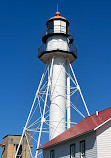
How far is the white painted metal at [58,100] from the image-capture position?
34.5 metres

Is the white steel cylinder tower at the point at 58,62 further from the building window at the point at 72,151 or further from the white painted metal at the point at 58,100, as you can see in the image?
the building window at the point at 72,151

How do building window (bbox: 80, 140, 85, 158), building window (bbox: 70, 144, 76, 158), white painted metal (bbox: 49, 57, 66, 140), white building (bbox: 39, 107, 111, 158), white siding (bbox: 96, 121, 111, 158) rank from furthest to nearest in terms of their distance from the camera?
white painted metal (bbox: 49, 57, 66, 140)
building window (bbox: 70, 144, 76, 158)
building window (bbox: 80, 140, 85, 158)
white building (bbox: 39, 107, 111, 158)
white siding (bbox: 96, 121, 111, 158)

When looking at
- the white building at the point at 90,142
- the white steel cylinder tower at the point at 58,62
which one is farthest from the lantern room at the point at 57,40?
the white building at the point at 90,142

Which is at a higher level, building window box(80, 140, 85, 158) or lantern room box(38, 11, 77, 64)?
lantern room box(38, 11, 77, 64)

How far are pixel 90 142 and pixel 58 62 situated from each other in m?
15.4

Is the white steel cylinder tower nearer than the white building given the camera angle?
No

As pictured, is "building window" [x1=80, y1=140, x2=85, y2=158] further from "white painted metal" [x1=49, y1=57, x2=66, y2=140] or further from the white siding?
"white painted metal" [x1=49, y1=57, x2=66, y2=140]

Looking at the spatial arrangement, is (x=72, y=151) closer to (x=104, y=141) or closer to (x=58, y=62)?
(x=104, y=141)

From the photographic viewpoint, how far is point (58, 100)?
35.4 m

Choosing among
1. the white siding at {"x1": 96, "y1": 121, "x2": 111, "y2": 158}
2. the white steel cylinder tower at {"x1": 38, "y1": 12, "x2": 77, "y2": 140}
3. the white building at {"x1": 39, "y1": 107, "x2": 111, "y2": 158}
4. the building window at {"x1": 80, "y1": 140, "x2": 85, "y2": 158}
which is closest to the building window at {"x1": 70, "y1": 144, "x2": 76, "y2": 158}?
the white building at {"x1": 39, "y1": 107, "x2": 111, "y2": 158}

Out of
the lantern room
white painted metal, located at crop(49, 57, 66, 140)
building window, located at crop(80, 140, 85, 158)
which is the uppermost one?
the lantern room

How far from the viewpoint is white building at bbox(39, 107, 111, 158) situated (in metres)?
22.3

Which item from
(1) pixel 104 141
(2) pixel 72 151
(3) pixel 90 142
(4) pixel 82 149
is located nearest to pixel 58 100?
(2) pixel 72 151

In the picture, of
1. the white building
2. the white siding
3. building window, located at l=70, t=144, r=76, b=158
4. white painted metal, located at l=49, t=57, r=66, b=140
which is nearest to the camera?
the white siding
